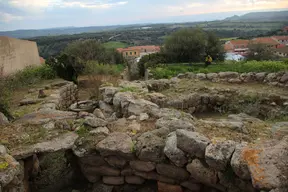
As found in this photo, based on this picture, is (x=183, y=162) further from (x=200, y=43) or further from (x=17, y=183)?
(x=200, y=43)

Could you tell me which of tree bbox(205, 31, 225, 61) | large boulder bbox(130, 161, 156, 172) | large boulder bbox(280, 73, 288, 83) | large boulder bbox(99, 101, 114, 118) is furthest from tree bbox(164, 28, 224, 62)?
large boulder bbox(130, 161, 156, 172)

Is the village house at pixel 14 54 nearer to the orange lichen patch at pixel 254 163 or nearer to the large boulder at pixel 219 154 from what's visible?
the large boulder at pixel 219 154

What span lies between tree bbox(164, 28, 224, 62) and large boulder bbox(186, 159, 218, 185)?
1420cm

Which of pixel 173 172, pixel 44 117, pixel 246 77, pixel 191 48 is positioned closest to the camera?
pixel 173 172

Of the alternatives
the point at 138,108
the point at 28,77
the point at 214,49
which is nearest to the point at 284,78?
the point at 138,108

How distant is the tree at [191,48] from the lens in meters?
17.0

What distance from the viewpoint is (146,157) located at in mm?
3539

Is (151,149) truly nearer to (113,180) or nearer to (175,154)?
(175,154)

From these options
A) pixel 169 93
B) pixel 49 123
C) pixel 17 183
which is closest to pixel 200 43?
pixel 169 93

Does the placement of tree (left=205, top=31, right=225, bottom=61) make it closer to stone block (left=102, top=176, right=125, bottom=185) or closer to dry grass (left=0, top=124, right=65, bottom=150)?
dry grass (left=0, top=124, right=65, bottom=150)

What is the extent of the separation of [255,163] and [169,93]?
5655 millimetres

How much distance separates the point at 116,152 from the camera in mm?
3652

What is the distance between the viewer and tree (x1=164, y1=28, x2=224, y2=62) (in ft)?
55.8

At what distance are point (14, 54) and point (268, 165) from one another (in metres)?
10.3
